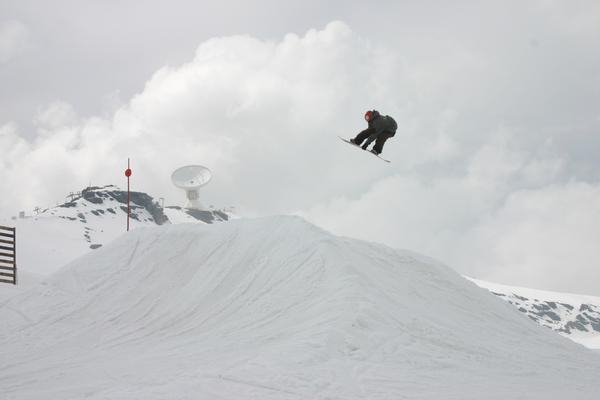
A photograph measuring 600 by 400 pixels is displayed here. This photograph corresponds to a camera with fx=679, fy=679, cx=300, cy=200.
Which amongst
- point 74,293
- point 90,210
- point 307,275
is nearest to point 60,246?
point 90,210

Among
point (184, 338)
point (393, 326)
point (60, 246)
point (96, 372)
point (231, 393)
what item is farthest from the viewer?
point (60, 246)

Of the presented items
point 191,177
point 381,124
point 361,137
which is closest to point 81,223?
point 191,177

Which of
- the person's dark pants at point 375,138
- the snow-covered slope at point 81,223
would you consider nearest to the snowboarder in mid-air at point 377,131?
the person's dark pants at point 375,138

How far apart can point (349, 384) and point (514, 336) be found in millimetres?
10053

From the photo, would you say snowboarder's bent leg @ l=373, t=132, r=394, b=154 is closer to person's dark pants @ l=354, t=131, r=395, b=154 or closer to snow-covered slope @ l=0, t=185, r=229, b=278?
person's dark pants @ l=354, t=131, r=395, b=154

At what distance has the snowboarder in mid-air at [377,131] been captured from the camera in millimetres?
23688

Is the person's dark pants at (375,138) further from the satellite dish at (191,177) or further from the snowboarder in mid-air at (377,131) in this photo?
the satellite dish at (191,177)

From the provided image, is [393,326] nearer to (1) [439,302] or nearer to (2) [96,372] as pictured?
(1) [439,302]

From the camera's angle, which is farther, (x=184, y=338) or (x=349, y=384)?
(x=184, y=338)

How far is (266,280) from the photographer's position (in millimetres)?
22781

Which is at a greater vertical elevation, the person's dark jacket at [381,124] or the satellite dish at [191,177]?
the satellite dish at [191,177]

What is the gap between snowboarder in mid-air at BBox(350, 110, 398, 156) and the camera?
2369 cm

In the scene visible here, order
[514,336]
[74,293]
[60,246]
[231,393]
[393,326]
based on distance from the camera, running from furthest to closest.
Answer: [60,246], [74,293], [514,336], [393,326], [231,393]

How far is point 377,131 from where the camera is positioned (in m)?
24.0
